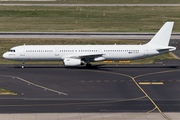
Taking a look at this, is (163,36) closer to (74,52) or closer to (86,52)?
(86,52)

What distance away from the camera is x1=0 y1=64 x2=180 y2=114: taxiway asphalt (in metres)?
35.7

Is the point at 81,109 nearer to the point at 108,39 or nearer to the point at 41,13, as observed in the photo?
the point at 108,39

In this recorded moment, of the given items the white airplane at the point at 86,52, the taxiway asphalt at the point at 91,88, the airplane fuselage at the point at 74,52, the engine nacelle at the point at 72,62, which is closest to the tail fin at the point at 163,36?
the white airplane at the point at 86,52

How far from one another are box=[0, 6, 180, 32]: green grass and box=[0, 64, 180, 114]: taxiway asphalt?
169ft

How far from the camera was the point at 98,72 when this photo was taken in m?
54.8

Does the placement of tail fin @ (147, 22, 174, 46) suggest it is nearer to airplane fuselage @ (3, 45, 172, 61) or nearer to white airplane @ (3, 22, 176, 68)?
white airplane @ (3, 22, 176, 68)

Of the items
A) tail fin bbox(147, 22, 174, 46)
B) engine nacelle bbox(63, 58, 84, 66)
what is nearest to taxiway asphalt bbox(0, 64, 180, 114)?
engine nacelle bbox(63, 58, 84, 66)

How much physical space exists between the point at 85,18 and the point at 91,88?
90332 millimetres

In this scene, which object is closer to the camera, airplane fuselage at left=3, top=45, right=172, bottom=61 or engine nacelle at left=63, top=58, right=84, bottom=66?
engine nacelle at left=63, top=58, right=84, bottom=66

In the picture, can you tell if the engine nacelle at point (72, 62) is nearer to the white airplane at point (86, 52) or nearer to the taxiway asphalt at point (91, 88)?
the white airplane at point (86, 52)

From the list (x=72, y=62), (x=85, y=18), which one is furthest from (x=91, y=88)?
(x=85, y=18)

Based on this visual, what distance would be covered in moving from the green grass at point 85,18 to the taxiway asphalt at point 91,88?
51.4 metres

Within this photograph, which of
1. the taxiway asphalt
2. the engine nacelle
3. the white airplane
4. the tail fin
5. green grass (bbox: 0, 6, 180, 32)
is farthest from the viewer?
green grass (bbox: 0, 6, 180, 32)

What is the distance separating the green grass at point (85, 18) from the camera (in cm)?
10962
